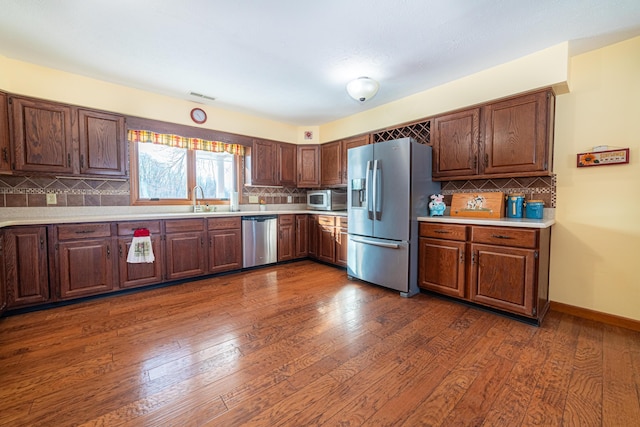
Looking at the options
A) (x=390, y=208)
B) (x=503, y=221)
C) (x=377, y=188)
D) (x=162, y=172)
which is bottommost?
(x=503, y=221)

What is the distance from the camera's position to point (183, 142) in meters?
3.65

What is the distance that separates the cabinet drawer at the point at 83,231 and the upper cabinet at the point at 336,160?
303cm

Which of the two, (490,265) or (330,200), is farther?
Answer: (330,200)

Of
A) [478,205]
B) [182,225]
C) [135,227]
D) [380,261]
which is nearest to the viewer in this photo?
[478,205]

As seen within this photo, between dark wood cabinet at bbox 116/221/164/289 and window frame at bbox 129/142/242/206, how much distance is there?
59 centimetres

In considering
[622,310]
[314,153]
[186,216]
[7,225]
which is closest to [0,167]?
[7,225]

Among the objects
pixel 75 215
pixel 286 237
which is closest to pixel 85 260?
pixel 75 215

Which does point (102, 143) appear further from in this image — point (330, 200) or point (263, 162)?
point (330, 200)

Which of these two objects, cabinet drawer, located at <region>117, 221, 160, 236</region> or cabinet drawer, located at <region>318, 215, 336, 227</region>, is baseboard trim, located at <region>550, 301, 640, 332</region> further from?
cabinet drawer, located at <region>117, 221, 160, 236</region>

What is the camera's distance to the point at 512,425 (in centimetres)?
127

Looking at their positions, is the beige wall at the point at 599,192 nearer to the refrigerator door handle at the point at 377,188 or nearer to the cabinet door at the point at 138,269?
the refrigerator door handle at the point at 377,188

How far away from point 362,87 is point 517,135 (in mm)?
1537

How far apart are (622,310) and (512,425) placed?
1.94 metres

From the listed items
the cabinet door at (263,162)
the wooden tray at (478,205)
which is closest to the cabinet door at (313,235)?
the cabinet door at (263,162)
